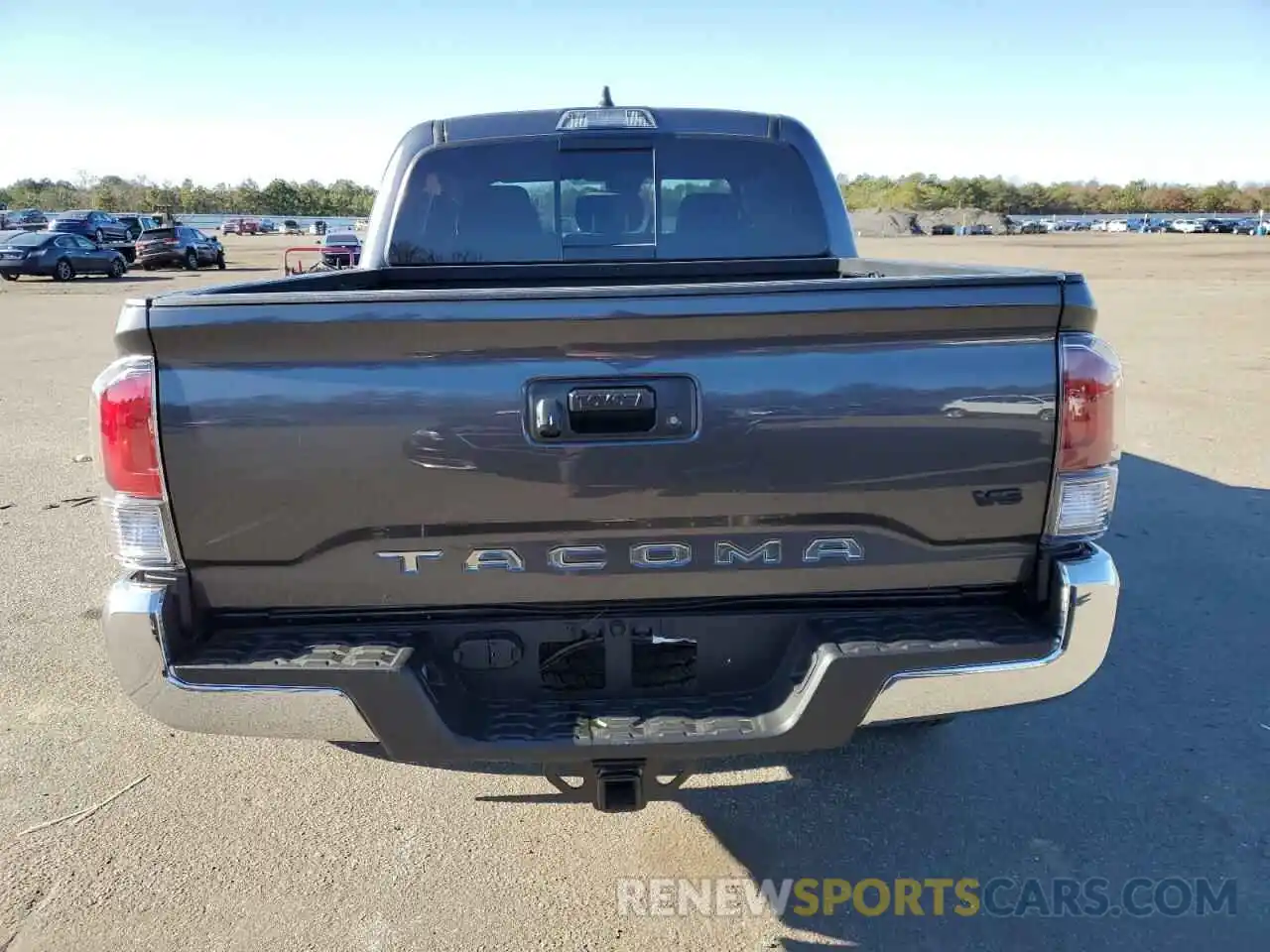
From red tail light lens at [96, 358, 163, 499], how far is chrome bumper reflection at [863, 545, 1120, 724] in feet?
5.77

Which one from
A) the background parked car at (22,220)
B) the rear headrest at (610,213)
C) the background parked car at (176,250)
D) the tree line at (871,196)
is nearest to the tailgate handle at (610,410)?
the rear headrest at (610,213)

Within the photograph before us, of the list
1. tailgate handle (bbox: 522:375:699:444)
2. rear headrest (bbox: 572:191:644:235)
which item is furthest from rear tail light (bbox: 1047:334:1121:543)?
rear headrest (bbox: 572:191:644:235)

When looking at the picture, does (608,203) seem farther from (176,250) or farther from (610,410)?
(176,250)

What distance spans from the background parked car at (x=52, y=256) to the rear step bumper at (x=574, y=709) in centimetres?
3250

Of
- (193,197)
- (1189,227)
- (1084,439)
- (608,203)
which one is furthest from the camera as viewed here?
(193,197)

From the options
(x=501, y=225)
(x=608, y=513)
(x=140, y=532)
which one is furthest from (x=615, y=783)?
(x=501, y=225)

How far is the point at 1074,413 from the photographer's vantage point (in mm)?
2211

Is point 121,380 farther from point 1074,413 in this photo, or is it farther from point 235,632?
point 1074,413

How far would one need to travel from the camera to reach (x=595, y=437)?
2.16 meters

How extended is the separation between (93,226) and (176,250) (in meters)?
8.34

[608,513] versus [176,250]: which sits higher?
[176,250]

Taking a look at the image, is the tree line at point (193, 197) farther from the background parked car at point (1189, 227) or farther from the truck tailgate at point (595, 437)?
the truck tailgate at point (595, 437)

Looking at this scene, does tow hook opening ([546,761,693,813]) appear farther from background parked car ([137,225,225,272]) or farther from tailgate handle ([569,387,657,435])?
background parked car ([137,225,225,272])

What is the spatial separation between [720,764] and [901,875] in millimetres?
742
